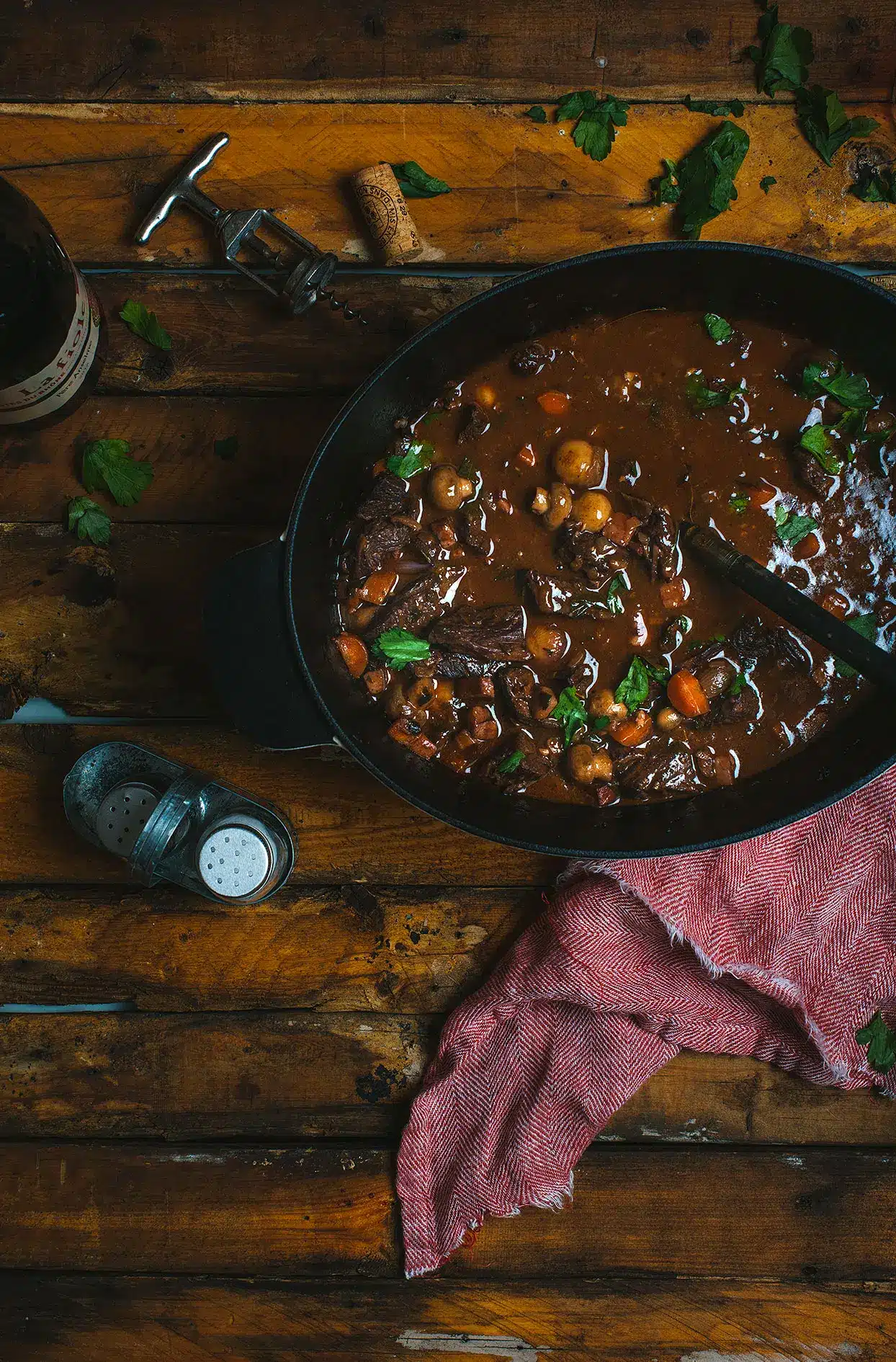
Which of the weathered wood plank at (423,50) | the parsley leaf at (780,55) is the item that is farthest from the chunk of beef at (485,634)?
the parsley leaf at (780,55)

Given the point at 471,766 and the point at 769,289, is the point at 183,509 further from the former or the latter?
the point at 769,289

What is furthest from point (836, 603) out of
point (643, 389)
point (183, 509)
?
point (183, 509)

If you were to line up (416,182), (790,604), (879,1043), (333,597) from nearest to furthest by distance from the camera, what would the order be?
(790,604) → (333,597) → (416,182) → (879,1043)

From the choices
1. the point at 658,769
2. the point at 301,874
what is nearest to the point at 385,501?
the point at 658,769

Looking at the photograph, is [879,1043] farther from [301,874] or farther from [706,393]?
[706,393]

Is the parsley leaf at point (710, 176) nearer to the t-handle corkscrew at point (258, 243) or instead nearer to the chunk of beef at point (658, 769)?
the t-handle corkscrew at point (258, 243)

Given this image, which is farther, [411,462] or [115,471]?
[115,471]

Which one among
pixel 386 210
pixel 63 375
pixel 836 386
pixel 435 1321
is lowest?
pixel 435 1321
